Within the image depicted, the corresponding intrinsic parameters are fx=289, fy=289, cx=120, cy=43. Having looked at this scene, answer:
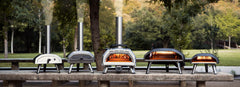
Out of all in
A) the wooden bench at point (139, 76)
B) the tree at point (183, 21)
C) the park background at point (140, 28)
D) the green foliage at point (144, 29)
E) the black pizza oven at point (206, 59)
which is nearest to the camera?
the wooden bench at point (139, 76)

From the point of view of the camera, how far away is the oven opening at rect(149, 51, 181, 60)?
3689 millimetres

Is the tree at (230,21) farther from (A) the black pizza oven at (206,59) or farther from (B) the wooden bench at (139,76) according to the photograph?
(B) the wooden bench at (139,76)

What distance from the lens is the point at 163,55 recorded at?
147 inches

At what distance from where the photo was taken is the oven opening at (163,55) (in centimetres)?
A: 369

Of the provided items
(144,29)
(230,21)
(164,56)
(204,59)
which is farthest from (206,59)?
(144,29)

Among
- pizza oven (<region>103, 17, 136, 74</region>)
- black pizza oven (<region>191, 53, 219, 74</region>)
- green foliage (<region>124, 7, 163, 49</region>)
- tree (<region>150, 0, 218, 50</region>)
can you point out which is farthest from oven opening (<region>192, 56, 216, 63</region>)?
green foliage (<region>124, 7, 163, 49</region>)

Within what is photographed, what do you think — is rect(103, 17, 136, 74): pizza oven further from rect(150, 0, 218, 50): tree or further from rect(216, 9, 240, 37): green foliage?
rect(216, 9, 240, 37): green foliage

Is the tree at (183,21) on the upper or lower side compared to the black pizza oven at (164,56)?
upper

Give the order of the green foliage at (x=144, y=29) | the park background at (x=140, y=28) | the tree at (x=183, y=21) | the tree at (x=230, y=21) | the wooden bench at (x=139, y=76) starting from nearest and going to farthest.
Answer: the wooden bench at (x=139, y=76) → the tree at (x=183, y=21) → the park background at (x=140, y=28) → the tree at (x=230, y=21) → the green foliage at (x=144, y=29)

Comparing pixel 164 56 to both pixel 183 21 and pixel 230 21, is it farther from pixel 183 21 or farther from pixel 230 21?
pixel 230 21

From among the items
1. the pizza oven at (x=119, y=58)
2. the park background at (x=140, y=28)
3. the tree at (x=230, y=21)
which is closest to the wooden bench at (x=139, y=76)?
the pizza oven at (x=119, y=58)

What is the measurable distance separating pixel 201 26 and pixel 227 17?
16.8 ft

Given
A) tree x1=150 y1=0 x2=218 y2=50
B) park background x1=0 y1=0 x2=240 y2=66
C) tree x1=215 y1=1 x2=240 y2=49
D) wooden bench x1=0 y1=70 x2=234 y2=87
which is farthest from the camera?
tree x1=215 y1=1 x2=240 y2=49

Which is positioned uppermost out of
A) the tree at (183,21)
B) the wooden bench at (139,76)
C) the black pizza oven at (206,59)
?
the tree at (183,21)
